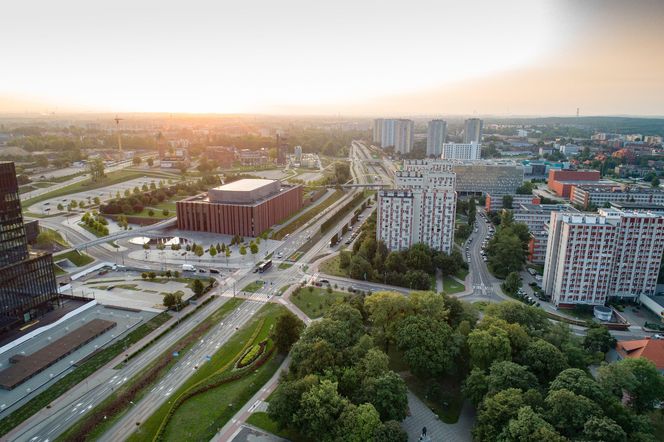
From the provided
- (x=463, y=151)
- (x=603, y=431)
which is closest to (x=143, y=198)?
(x=603, y=431)

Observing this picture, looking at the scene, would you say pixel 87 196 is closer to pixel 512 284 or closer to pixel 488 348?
pixel 512 284

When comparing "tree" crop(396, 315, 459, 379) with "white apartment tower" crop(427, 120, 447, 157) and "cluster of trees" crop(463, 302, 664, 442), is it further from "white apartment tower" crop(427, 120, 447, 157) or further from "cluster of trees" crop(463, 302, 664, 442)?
"white apartment tower" crop(427, 120, 447, 157)

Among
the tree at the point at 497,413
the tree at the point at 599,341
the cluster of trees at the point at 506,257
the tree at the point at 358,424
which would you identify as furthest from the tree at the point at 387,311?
the cluster of trees at the point at 506,257

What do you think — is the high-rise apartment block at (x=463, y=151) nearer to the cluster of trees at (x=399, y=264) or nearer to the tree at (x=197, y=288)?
the cluster of trees at (x=399, y=264)

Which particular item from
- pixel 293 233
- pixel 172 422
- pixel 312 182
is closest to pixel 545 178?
pixel 312 182

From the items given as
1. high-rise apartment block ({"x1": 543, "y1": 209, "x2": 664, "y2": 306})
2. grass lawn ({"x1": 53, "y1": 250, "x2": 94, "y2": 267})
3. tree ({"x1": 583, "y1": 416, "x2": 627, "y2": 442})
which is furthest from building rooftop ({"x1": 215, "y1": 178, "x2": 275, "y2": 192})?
tree ({"x1": 583, "y1": 416, "x2": 627, "y2": 442})

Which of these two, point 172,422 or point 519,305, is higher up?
point 519,305

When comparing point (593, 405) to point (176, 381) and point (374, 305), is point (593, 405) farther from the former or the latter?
point (176, 381)
